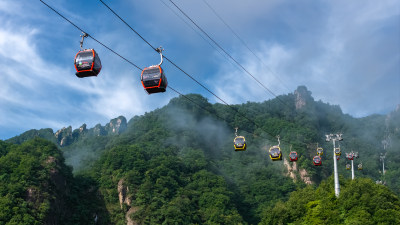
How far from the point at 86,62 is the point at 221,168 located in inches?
4003

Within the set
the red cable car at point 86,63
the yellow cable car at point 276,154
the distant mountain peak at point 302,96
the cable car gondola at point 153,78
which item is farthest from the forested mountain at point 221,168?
the red cable car at point 86,63

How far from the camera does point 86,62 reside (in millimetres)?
15461

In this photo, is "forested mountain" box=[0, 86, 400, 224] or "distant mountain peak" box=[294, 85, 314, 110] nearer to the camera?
"forested mountain" box=[0, 86, 400, 224]

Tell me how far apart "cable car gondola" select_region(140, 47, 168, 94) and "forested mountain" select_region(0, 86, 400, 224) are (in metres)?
11.9

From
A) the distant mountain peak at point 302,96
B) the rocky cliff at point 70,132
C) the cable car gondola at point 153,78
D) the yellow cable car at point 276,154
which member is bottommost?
the yellow cable car at point 276,154

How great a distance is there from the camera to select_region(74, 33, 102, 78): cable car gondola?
50.6 ft

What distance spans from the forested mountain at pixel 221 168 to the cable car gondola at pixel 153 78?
1187 cm

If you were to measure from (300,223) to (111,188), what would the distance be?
48.0 m

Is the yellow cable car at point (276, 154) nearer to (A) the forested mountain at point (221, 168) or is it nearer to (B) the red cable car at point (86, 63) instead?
(A) the forested mountain at point (221, 168)

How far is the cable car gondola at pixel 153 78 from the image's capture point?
1620 cm

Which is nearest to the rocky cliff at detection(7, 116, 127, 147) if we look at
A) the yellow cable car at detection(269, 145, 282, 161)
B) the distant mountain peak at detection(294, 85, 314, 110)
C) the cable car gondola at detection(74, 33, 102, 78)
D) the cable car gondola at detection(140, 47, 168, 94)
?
the distant mountain peak at detection(294, 85, 314, 110)

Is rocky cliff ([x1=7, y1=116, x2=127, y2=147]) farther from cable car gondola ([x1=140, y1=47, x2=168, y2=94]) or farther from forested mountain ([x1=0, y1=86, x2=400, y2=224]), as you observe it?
cable car gondola ([x1=140, y1=47, x2=168, y2=94])

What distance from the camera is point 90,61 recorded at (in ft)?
50.6

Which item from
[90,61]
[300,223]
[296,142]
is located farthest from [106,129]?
[90,61]
